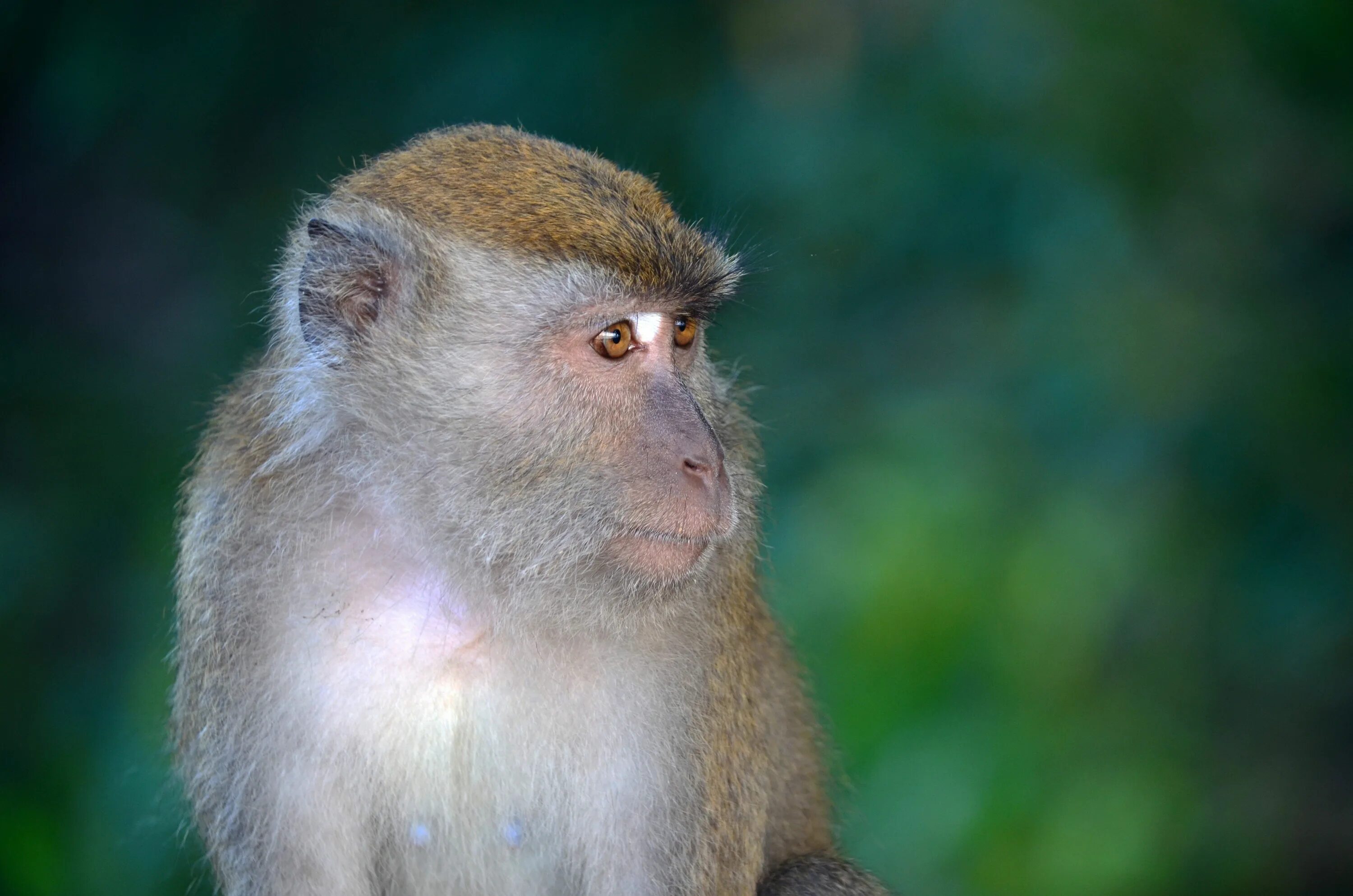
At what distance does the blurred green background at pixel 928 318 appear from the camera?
12.1ft

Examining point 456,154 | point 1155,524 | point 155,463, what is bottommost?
point 155,463

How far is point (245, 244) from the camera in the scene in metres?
4.09

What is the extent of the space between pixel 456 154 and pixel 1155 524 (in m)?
2.40

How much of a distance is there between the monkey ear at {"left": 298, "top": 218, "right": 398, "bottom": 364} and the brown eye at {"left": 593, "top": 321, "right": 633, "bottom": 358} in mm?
372

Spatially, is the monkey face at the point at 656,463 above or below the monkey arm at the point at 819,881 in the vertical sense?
above

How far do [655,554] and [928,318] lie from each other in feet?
7.13

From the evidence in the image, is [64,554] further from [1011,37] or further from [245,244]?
[1011,37]

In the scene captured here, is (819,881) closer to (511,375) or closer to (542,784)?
(542,784)

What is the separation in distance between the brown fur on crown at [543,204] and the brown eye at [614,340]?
0.24 ft

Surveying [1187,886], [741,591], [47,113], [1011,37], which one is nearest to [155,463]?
[47,113]

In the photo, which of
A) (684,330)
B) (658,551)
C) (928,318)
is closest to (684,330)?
(684,330)

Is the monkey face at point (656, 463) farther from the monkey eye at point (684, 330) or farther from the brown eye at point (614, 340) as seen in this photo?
the monkey eye at point (684, 330)

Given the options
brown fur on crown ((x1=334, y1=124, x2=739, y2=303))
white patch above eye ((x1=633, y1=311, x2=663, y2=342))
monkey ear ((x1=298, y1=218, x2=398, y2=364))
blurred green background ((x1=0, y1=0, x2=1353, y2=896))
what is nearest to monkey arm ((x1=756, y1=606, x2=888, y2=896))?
blurred green background ((x1=0, y1=0, x2=1353, y2=896))

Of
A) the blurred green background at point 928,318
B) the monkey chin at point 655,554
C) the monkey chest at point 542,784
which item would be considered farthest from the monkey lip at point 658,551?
the blurred green background at point 928,318
